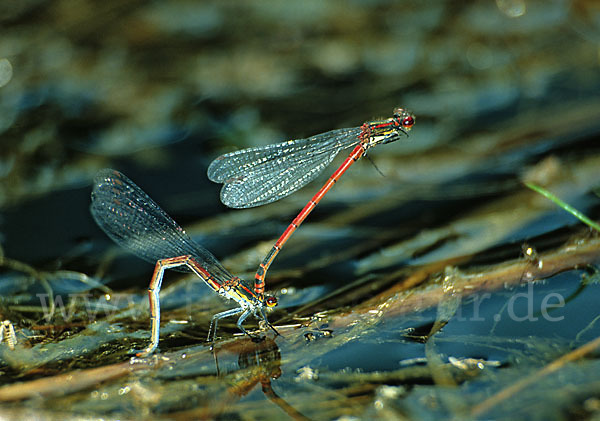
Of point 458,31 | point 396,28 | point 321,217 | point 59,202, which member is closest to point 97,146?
point 59,202

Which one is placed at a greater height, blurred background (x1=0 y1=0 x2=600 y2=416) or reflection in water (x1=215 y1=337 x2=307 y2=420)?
blurred background (x1=0 y1=0 x2=600 y2=416)

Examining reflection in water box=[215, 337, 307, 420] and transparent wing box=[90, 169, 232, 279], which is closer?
reflection in water box=[215, 337, 307, 420]

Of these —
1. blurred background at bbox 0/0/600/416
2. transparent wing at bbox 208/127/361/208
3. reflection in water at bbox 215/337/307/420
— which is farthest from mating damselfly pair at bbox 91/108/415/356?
blurred background at bbox 0/0/600/416

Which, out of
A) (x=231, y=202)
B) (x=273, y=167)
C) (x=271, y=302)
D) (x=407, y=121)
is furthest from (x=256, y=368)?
(x=407, y=121)

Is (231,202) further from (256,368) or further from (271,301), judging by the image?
(256,368)

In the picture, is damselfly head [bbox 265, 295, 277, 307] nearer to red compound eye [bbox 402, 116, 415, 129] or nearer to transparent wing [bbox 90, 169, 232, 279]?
transparent wing [bbox 90, 169, 232, 279]

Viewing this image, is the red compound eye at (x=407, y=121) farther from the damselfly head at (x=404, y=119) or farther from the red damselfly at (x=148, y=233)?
the red damselfly at (x=148, y=233)

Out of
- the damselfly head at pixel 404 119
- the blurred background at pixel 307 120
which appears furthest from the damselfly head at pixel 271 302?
the damselfly head at pixel 404 119
